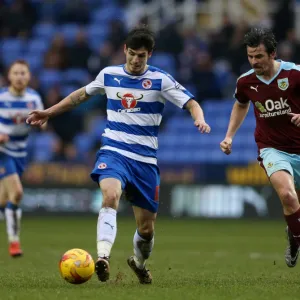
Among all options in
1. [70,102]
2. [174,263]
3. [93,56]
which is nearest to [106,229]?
[70,102]

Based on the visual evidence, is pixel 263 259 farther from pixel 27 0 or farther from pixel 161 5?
pixel 27 0

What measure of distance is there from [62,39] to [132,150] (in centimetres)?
1552

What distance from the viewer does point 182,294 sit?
7.73 metres

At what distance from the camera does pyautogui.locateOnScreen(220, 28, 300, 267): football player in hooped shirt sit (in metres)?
8.87

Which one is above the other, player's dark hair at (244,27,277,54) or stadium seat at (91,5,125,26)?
stadium seat at (91,5,125,26)

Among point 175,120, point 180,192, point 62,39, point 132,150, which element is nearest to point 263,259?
point 132,150

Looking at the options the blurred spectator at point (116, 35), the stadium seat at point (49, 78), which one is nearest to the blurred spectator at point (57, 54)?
the stadium seat at point (49, 78)

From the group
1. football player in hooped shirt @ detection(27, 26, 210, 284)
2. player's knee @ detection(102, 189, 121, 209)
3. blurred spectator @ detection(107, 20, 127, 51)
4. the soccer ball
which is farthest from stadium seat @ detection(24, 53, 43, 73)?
the soccer ball

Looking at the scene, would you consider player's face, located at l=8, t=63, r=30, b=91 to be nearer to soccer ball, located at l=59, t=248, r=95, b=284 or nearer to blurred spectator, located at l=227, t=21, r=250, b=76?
soccer ball, located at l=59, t=248, r=95, b=284

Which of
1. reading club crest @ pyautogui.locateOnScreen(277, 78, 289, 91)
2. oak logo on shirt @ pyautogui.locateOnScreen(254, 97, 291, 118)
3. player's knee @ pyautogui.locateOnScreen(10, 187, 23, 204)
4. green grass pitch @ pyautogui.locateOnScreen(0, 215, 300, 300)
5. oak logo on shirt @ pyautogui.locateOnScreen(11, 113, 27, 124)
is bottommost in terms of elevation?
green grass pitch @ pyautogui.locateOnScreen(0, 215, 300, 300)

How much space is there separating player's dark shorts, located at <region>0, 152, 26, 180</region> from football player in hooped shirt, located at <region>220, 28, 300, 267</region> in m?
4.80

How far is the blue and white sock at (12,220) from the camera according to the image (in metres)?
12.7

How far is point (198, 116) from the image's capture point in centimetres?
863

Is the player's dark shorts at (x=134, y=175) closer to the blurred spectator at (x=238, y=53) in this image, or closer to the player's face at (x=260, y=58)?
the player's face at (x=260, y=58)
